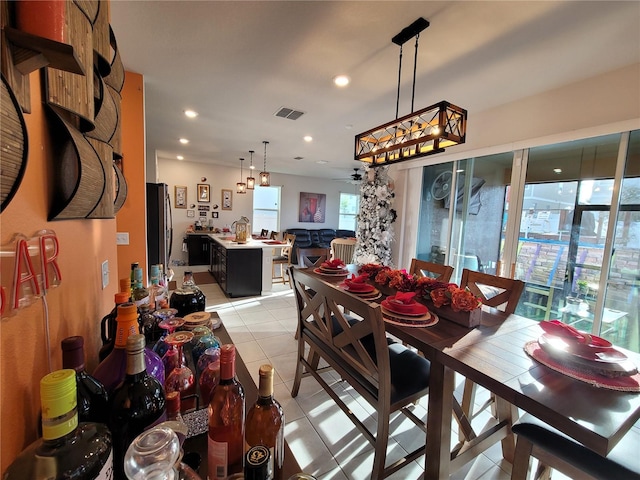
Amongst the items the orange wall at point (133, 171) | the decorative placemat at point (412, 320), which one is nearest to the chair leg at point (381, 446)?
the decorative placemat at point (412, 320)

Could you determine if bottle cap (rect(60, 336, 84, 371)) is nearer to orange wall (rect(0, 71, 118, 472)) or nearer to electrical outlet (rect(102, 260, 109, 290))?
orange wall (rect(0, 71, 118, 472))

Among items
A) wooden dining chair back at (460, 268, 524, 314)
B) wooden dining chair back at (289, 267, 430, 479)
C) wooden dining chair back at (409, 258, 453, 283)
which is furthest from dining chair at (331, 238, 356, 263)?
wooden dining chair back at (289, 267, 430, 479)

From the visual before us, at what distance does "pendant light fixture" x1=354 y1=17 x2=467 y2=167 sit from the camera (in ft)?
5.30

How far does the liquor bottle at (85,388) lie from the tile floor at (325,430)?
140cm

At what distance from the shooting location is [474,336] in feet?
4.45

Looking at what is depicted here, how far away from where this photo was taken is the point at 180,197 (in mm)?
7055

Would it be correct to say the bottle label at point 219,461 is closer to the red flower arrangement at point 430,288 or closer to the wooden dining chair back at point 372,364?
the wooden dining chair back at point 372,364

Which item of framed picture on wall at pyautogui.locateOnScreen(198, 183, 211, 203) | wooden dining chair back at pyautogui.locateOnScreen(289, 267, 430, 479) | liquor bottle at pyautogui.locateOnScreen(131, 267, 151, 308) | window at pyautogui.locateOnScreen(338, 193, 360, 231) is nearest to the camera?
liquor bottle at pyautogui.locateOnScreen(131, 267, 151, 308)

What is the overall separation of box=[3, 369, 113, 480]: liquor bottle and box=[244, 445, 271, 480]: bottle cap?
0.77 ft

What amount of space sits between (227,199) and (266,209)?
1225mm

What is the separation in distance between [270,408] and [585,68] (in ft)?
10.8

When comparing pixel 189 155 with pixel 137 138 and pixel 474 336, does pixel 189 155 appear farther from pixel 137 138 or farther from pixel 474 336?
pixel 474 336

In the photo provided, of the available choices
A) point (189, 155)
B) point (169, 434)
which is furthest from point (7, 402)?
point (189, 155)

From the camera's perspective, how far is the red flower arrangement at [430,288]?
1.48m
